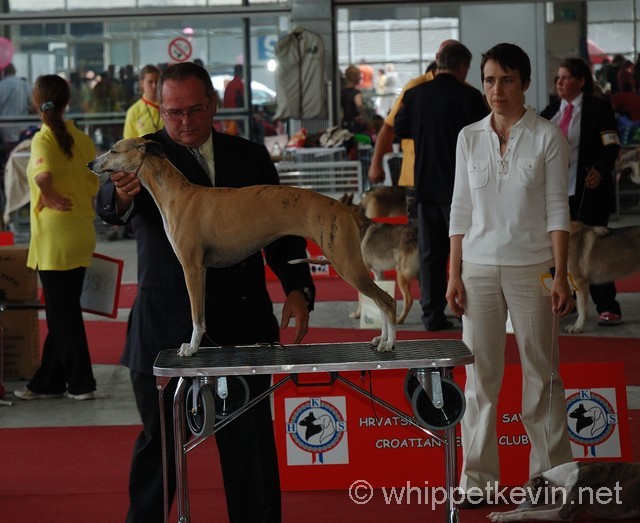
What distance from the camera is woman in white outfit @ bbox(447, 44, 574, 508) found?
12.2 feet

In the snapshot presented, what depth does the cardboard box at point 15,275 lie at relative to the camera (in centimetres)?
657

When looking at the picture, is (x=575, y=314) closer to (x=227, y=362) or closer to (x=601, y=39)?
(x=227, y=362)

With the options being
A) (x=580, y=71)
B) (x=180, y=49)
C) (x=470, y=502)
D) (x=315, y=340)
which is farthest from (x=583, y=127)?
(x=180, y=49)

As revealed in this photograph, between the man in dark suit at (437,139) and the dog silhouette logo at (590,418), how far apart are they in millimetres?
2996

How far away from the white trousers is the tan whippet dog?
0.99 metres

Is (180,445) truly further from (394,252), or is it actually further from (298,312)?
(394,252)

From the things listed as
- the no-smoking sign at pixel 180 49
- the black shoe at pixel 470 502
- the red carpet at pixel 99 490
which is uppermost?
the no-smoking sign at pixel 180 49

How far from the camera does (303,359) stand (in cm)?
290

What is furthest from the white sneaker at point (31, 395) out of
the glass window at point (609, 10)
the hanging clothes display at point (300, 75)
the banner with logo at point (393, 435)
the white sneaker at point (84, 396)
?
the glass window at point (609, 10)

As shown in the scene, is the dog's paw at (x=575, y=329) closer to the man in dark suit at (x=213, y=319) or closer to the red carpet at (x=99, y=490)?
the red carpet at (x=99, y=490)

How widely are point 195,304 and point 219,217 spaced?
252 millimetres

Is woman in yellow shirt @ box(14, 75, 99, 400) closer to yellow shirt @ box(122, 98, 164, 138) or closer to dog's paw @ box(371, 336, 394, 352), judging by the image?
yellow shirt @ box(122, 98, 164, 138)

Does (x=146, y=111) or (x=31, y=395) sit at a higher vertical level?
(x=146, y=111)

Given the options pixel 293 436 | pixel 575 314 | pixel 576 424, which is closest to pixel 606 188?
pixel 575 314
